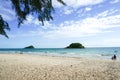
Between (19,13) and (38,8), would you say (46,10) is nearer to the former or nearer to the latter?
(38,8)

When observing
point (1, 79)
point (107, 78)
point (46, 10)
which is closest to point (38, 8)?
point (46, 10)

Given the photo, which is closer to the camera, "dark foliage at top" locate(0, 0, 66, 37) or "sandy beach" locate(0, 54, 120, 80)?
"dark foliage at top" locate(0, 0, 66, 37)

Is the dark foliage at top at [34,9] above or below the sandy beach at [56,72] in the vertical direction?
above

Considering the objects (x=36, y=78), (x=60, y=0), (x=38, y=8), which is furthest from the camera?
(x=36, y=78)

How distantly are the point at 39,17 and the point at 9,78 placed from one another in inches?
177

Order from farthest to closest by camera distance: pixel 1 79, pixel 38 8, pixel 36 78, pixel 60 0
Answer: pixel 36 78, pixel 1 79, pixel 38 8, pixel 60 0

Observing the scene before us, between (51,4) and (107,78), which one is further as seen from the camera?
(107,78)

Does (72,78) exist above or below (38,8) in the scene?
below

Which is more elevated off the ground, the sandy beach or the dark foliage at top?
the dark foliage at top

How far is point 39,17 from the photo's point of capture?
15.6 feet

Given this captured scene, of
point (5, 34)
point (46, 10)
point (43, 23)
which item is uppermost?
point (46, 10)

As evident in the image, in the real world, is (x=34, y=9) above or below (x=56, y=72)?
above

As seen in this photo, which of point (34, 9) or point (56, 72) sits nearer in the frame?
point (34, 9)

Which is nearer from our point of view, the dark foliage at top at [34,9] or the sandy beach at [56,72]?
the dark foliage at top at [34,9]
